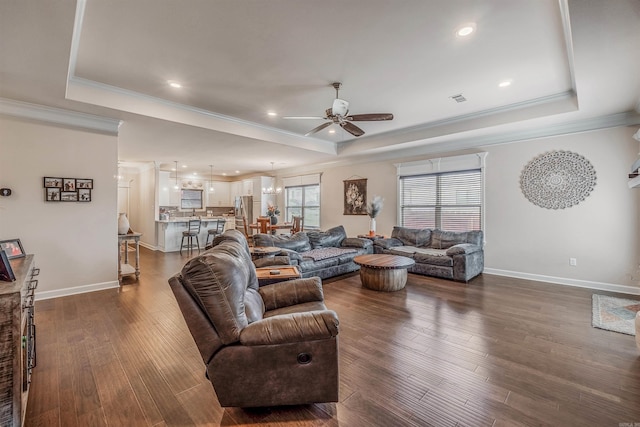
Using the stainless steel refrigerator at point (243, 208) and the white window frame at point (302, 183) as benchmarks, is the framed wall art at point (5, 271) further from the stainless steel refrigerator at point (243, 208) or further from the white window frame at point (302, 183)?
the stainless steel refrigerator at point (243, 208)

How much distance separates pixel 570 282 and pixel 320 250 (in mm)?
4313

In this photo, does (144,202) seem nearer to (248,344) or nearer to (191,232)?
(191,232)

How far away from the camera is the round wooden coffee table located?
13.9 ft

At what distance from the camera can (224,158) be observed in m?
7.64

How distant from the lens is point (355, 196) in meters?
7.68

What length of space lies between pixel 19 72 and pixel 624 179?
7933 millimetres

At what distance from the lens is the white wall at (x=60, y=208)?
12.1 feet

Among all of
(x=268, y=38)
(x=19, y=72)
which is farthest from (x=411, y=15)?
(x=19, y=72)

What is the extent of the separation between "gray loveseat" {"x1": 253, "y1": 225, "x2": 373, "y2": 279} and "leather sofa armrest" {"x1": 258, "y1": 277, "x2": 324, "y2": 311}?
179cm

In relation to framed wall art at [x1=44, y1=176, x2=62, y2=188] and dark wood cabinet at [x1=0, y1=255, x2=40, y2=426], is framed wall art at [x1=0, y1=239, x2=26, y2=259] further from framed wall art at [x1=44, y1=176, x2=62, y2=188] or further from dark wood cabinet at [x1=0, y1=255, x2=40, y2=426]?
framed wall art at [x1=44, y1=176, x2=62, y2=188]

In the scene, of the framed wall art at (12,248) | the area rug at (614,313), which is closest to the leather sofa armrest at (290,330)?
the framed wall art at (12,248)

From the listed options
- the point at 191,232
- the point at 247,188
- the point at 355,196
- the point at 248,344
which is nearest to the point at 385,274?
the point at 248,344

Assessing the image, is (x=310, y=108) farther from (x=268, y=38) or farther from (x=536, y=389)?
(x=536, y=389)

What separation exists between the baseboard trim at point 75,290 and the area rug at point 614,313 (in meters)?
6.59
